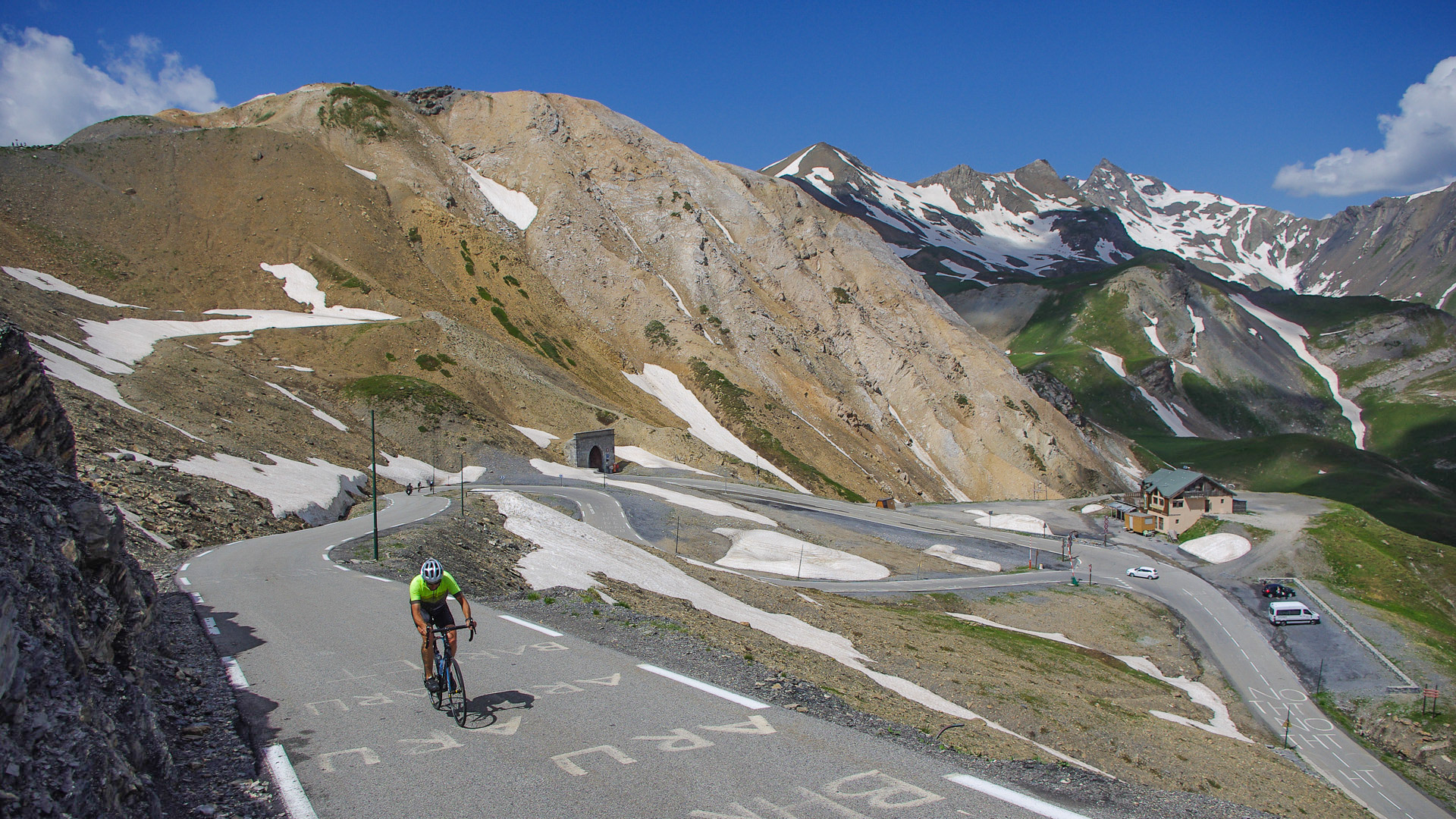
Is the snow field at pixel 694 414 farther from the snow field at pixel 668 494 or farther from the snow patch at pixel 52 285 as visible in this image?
the snow patch at pixel 52 285

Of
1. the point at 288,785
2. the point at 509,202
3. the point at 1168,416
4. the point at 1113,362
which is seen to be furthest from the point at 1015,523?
the point at 1113,362

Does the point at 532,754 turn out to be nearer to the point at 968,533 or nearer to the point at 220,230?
the point at 968,533

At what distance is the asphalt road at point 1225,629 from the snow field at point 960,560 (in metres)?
1.94

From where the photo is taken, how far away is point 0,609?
5.16m

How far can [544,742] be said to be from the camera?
8148mm

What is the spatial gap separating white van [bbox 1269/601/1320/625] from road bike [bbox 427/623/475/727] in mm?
49641

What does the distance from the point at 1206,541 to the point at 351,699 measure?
6800 centimetres

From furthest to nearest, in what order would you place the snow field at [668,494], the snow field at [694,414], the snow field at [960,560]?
1. the snow field at [694,414]
2. the snow field at [668,494]
3. the snow field at [960,560]

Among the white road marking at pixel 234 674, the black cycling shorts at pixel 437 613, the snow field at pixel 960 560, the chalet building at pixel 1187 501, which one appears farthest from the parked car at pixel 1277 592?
the white road marking at pixel 234 674

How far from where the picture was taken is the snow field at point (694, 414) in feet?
249

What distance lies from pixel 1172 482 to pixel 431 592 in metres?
76.2

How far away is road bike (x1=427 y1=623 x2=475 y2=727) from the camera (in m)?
8.60

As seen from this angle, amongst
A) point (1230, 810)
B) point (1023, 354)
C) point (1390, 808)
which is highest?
point (1023, 354)

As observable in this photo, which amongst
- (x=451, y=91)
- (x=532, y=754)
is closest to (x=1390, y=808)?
(x=532, y=754)
